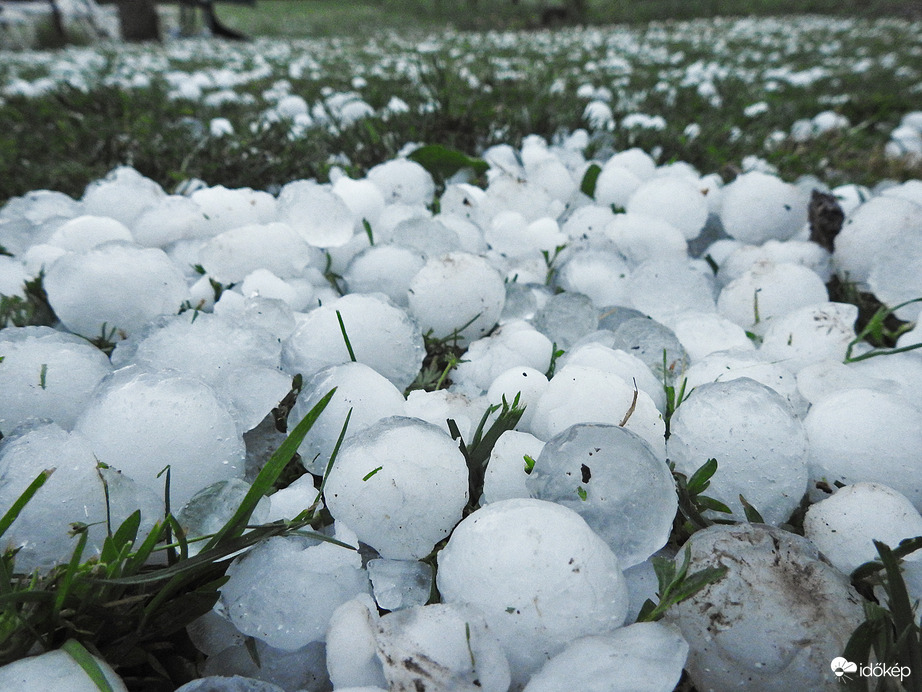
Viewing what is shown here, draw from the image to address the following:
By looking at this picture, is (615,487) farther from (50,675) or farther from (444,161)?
(444,161)

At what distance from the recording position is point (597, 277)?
4.67ft

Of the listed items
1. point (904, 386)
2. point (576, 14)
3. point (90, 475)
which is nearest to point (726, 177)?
point (904, 386)

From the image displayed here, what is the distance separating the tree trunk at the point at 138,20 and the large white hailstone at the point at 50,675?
12.4m

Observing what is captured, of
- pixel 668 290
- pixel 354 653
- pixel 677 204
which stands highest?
pixel 677 204

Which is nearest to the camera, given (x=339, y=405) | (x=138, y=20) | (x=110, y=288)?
(x=339, y=405)

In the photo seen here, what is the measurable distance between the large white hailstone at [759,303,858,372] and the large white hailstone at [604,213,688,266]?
39cm

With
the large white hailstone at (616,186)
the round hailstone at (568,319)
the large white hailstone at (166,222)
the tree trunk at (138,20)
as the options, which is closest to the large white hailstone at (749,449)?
the round hailstone at (568,319)

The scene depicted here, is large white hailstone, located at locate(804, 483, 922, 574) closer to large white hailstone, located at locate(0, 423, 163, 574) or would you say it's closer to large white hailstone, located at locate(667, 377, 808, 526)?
large white hailstone, located at locate(667, 377, 808, 526)

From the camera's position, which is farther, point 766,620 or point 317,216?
point 317,216

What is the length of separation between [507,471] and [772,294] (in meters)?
0.83

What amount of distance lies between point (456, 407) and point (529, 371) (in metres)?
0.14

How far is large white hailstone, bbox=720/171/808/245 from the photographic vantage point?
5.34 ft

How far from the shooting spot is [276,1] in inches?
896

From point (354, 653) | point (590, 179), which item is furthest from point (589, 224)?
point (354, 653)
